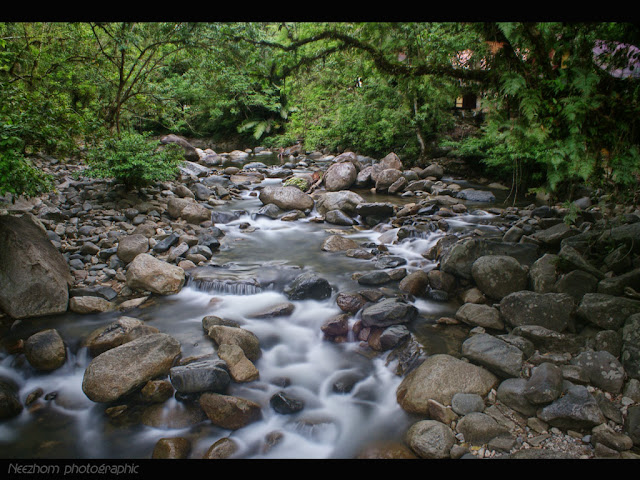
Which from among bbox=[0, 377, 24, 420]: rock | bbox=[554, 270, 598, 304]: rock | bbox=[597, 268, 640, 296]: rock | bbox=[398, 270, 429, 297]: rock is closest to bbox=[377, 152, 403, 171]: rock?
bbox=[398, 270, 429, 297]: rock

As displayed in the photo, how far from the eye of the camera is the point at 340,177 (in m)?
13.5

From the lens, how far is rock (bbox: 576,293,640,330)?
4113 mm

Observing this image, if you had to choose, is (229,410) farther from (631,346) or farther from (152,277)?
(631,346)

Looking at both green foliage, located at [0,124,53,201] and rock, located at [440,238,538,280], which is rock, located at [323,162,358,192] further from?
green foliage, located at [0,124,53,201]

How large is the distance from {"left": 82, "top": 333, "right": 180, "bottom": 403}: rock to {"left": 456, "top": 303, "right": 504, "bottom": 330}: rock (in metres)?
3.75

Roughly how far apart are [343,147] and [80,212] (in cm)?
1397

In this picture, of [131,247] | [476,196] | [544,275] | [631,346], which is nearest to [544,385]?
[631,346]

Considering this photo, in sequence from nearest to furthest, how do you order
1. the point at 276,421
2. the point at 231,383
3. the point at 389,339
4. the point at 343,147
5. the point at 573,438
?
the point at 573,438 < the point at 276,421 < the point at 231,383 < the point at 389,339 < the point at 343,147

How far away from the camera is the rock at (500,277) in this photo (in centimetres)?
545

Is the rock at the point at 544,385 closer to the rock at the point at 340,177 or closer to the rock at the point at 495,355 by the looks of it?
the rock at the point at 495,355

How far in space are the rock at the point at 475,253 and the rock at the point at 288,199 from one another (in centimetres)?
557
